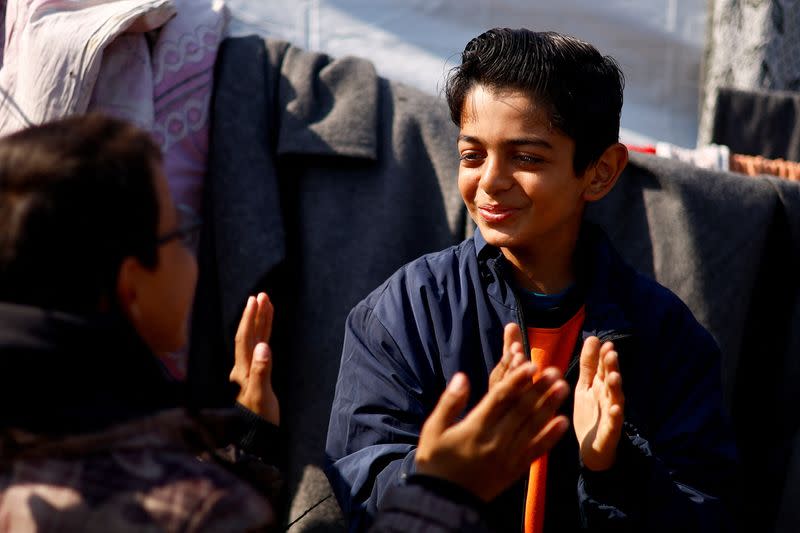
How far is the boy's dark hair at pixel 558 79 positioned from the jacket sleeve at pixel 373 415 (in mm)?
495

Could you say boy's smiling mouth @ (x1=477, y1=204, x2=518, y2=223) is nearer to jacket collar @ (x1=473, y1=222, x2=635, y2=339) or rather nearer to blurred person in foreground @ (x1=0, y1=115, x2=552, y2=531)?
jacket collar @ (x1=473, y1=222, x2=635, y2=339)

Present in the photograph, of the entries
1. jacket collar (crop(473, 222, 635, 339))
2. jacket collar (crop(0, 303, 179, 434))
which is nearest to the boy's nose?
jacket collar (crop(473, 222, 635, 339))

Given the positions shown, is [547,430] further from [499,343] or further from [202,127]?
[202,127]

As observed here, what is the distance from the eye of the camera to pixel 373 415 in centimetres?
188

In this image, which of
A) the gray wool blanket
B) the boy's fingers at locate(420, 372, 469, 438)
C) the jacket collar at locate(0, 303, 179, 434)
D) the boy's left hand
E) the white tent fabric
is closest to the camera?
the jacket collar at locate(0, 303, 179, 434)

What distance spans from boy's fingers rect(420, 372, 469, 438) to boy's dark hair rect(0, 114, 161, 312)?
417mm

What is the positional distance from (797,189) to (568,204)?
1.12m

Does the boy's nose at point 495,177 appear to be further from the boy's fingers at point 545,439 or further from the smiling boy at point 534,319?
the boy's fingers at point 545,439

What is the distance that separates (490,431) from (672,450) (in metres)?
0.66

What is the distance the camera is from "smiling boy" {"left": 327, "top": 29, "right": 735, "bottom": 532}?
1878mm

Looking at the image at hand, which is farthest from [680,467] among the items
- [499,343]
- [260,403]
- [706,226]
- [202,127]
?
[202,127]

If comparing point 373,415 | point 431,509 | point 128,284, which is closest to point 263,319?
point 373,415

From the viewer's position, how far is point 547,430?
1417mm

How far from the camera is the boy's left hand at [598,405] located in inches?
64.2
